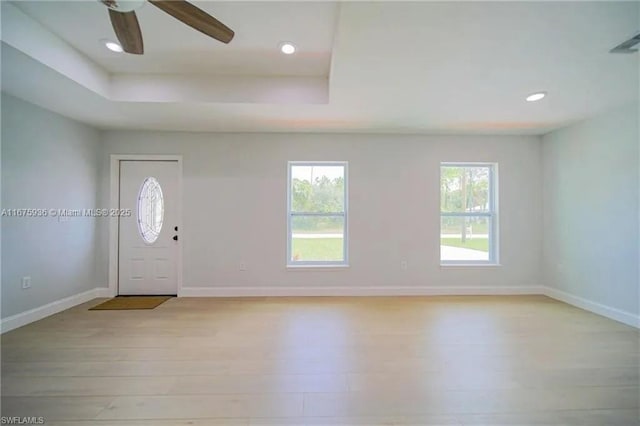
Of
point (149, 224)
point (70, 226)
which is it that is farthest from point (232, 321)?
point (70, 226)

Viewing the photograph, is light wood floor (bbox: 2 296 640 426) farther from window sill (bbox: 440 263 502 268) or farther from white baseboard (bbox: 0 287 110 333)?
window sill (bbox: 440 263 502 268)

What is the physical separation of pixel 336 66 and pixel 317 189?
2.36 metres

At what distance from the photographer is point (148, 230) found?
15.0 feet

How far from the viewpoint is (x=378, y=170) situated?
15.2 feet

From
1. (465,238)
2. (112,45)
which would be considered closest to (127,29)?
(112,45)

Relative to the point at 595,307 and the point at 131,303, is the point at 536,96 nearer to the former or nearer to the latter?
the point at 595,307

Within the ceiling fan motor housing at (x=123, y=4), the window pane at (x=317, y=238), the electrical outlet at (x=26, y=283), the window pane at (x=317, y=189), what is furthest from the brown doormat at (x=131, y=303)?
the ceiling fan motor housing at (x=123, y=4)

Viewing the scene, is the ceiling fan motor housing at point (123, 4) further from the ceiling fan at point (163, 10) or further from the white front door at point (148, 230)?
the white front door at point (148, 230)

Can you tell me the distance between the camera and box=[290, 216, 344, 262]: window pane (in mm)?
4703

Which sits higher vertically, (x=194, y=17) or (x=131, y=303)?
(x=194, y=17)

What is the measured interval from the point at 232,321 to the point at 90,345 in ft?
4.25

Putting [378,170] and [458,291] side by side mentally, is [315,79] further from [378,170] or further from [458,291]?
[458,291]

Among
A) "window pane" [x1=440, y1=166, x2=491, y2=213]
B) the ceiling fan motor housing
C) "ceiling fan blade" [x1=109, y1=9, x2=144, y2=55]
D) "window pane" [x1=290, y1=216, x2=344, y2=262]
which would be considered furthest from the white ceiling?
"window pane" [x1=290, y1=216, x2=344, y2=262]

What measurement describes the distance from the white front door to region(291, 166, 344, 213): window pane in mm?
1790
